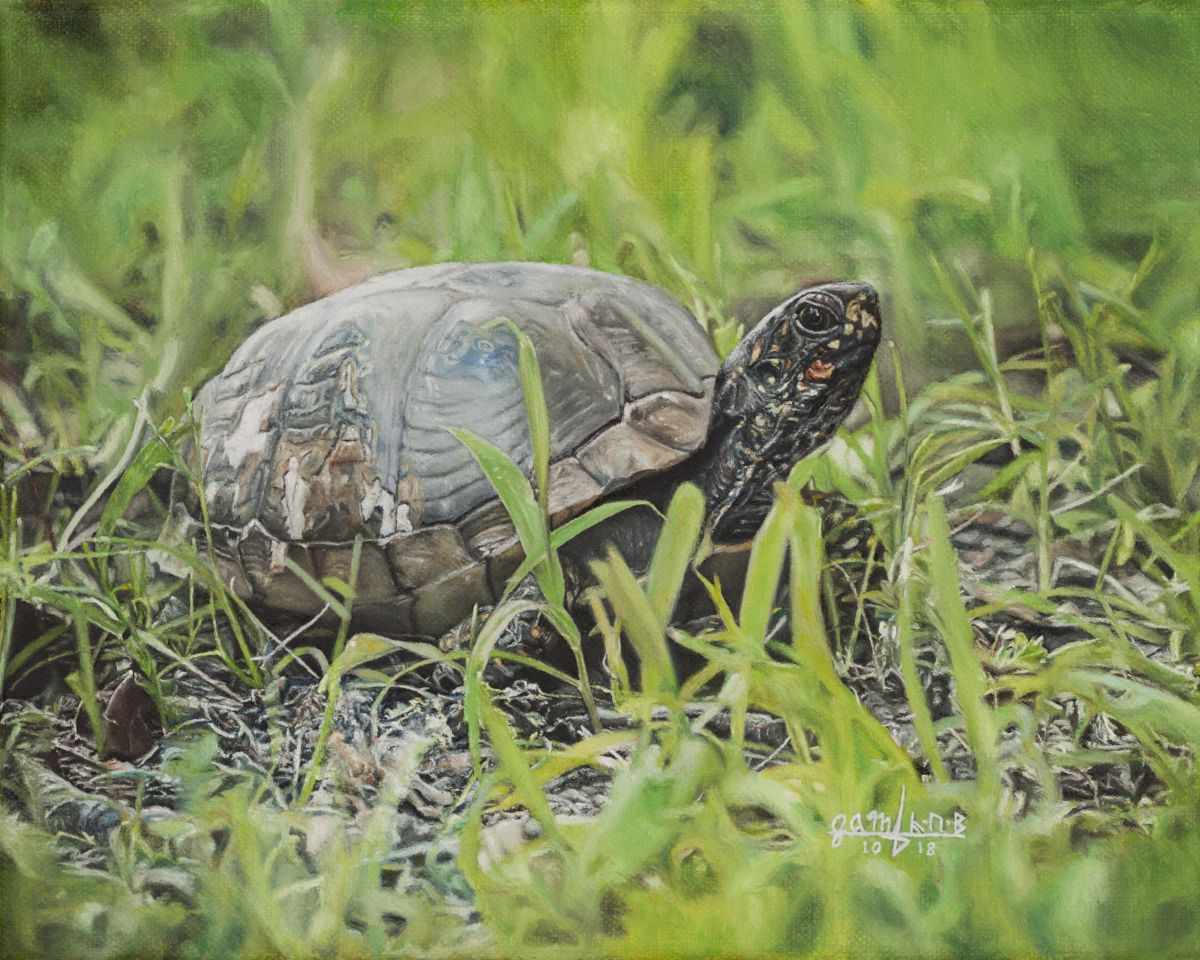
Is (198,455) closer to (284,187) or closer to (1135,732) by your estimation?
(284,187)

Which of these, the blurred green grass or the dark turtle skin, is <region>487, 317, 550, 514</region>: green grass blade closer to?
the blurred green grass

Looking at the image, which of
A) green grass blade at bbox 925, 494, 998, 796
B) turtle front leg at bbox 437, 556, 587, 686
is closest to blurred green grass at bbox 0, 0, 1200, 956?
green grass blade at bbox 925, 494, 998, 796

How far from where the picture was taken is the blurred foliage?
70 centimetres

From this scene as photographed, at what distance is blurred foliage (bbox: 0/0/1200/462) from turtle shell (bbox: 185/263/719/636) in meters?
0.09

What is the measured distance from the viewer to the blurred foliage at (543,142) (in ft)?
2.31

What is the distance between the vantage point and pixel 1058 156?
746 millimetres

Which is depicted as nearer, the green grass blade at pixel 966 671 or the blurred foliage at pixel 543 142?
the green grass blade at pixel 966 671

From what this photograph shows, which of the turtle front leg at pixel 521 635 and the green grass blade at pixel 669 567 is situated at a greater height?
the green grass blade at pixel 669 567

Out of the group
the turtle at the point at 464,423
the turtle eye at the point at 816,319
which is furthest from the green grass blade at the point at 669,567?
the turtle eye at the point at 816,319

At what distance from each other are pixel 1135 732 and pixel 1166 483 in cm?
21

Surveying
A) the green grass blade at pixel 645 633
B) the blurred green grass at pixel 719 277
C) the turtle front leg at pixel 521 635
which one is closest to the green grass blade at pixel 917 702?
the blurred green grass at pixel 719 277

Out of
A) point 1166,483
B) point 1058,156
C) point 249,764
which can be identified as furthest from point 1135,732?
point 249,764
